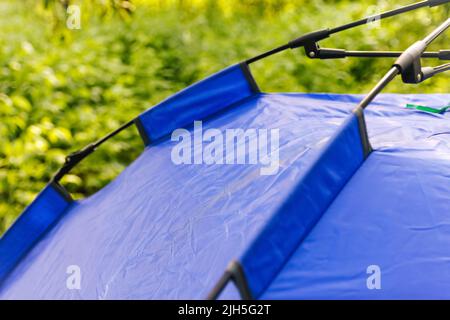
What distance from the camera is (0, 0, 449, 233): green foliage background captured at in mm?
3936

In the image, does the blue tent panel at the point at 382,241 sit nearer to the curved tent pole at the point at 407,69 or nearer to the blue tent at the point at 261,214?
the blue tent at the point at 261,214

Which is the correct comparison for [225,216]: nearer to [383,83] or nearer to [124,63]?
[383,83]

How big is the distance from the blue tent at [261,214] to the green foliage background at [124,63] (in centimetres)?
129

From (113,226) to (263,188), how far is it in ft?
1.51

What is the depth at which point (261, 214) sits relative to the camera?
1519 mm

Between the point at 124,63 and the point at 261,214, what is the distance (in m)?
4.11

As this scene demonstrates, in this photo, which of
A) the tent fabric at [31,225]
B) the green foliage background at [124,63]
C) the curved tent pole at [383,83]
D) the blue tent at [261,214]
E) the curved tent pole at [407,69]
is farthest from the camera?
the green foliage background at [124,63]

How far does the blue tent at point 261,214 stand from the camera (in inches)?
52.5

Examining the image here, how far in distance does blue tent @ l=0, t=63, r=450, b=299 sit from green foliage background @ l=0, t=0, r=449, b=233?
50.9 inches

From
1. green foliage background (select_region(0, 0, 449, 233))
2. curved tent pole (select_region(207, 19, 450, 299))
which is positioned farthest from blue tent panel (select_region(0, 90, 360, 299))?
green foliage background (select_region(0, 0, 449, 233))

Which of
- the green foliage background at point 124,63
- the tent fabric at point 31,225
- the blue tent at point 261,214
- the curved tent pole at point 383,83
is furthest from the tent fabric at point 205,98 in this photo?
the green foliage background at point 124,63

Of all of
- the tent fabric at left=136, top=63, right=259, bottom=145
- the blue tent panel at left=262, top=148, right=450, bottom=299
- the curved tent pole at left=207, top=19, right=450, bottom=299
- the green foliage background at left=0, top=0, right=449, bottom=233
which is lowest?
the blue tent panel at left=262, top=148, right=450, bottom=299

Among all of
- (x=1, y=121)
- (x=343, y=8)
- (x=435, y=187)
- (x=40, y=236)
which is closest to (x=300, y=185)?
(x=435, y=187)

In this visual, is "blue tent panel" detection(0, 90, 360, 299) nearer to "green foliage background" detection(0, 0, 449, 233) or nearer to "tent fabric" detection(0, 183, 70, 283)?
"tent fabric" detection(0, 183, 70, 283)
